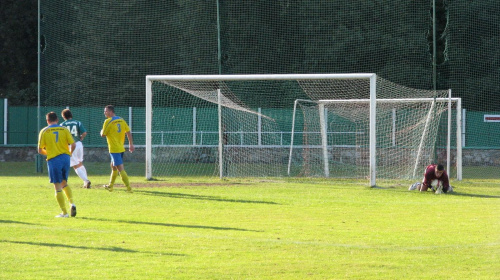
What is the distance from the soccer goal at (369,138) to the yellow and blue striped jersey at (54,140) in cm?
1161

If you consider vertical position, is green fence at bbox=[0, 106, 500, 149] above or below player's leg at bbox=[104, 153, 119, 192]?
above

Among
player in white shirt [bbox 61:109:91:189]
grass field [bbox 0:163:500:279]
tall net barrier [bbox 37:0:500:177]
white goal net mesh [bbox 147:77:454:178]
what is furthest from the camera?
tall net barrier [bbox 37:0:500:177]

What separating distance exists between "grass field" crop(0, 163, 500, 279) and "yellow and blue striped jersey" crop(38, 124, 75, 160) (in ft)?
3.75

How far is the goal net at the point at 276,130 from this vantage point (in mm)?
21344

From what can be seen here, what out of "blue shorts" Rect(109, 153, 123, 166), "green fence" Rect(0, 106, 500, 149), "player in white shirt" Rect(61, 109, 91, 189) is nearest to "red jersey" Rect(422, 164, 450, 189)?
"blue shorts" Rect(109, 153, 123, 166)

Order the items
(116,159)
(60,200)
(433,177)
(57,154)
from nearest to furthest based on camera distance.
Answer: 1. (60,200)
2. (57,154)
3. (116,159)
4. (433,177)

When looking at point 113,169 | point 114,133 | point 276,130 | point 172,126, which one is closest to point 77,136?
point 114,133

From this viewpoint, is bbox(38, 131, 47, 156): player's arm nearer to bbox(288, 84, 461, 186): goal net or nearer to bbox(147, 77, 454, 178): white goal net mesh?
bbox(147, 77, 454, 178): white goal net mesh

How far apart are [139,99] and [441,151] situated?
16331mm

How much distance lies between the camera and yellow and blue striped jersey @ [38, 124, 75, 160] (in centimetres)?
1159

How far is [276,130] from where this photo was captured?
29.0 meters

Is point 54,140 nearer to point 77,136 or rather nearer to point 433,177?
point 77,136

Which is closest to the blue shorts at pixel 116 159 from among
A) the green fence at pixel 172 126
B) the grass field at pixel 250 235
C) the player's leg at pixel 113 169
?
the player's leg at pixel 113 169

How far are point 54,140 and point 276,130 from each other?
17981 mm
